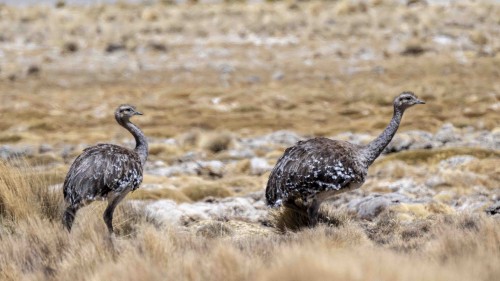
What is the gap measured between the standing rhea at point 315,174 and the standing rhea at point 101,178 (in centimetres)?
156

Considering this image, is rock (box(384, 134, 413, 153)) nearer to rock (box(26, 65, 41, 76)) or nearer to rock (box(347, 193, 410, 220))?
rock (box(347, 193, 410, 220))

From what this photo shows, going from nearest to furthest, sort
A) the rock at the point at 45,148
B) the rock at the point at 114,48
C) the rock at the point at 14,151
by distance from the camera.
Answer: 1. the rock at the point at 14,151
2. the rock at the point at 45,148
3. the rock at the point at 114,48

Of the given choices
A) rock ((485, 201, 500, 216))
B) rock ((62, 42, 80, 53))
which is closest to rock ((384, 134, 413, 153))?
rock ((485, 201, 500, 216))

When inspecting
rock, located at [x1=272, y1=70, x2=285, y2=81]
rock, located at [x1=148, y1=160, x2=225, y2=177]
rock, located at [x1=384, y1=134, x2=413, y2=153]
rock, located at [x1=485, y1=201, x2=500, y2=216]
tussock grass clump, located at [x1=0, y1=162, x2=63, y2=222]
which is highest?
tussock grass clump, located at [x1=0, y1=162, x2=63, y2=222]

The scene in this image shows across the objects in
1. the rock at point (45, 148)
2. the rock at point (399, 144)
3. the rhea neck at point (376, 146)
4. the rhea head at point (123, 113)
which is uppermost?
the rhea head at point (123, 113)

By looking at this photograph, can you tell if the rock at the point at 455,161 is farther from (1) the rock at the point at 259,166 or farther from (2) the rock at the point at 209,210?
(2) the rock at the point at 209,210

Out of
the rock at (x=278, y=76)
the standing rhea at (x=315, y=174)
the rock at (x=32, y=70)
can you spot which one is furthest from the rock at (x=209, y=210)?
the rock at (x=32, y=70)

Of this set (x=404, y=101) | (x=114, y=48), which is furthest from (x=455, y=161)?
(x=114, y=48)

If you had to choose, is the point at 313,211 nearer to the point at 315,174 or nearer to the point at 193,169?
the point at 315,174

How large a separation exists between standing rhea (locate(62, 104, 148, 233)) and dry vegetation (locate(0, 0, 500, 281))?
0.92 feet

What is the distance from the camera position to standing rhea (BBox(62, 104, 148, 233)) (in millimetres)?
9680

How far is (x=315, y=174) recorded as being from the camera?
10008mm

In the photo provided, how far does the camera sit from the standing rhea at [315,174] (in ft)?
32.9

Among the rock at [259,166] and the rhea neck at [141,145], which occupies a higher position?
the rhea neck at [141,145]
